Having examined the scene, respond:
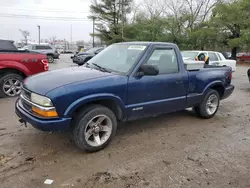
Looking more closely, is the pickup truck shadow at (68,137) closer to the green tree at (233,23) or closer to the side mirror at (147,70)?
the side mirror at (147,70)

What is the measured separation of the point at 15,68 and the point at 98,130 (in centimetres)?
422

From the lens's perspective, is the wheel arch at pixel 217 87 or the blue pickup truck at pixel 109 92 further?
the wheel arch at pixel 217 87

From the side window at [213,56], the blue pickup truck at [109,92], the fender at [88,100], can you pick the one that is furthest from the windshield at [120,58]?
the side window at [213,56]

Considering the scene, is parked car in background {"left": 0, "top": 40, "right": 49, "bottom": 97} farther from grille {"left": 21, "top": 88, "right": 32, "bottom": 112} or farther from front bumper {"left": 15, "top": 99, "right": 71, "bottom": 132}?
front bumper {"left": 15, "top": 99, "right": 71, "bottom": 132}

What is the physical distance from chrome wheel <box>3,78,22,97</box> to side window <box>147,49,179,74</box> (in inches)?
170

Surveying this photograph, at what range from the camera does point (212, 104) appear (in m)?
5.48

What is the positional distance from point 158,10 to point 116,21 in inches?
315

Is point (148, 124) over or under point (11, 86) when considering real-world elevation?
under

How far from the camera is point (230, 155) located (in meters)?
3.65

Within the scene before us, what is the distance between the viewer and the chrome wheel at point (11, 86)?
258 inches

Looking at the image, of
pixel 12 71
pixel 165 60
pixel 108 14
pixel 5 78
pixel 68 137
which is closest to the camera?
Answer: pixel 68 137

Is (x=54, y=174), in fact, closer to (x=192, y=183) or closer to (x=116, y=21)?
(x=192, y=183)

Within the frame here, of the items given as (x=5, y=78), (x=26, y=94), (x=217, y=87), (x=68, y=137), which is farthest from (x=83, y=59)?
(x=26, y=94)

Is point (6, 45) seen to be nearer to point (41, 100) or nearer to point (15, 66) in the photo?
point (15, 66)
